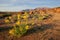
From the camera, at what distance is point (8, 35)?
18.7 meters

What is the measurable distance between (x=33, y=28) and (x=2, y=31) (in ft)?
9.03

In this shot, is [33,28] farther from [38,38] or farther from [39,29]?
[38,38]

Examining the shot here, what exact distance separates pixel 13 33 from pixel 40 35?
2.17 m

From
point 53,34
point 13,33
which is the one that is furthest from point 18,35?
point 53,34

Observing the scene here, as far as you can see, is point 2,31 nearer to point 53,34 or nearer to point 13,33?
point 13,33

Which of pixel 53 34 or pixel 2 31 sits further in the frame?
pixel 2 31

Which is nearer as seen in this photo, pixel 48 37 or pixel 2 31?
pixel 48 37

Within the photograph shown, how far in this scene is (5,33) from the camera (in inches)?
758

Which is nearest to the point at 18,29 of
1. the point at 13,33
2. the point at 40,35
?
the point at 13,33

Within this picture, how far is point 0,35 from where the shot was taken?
18.7 m

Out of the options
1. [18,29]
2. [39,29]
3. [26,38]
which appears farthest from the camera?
[39,29]

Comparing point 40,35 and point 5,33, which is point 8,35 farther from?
point 40,35

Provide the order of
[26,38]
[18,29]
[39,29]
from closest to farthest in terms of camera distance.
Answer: [26,38]
[18,29]
[39,29]

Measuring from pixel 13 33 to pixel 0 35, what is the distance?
3.76 feet
